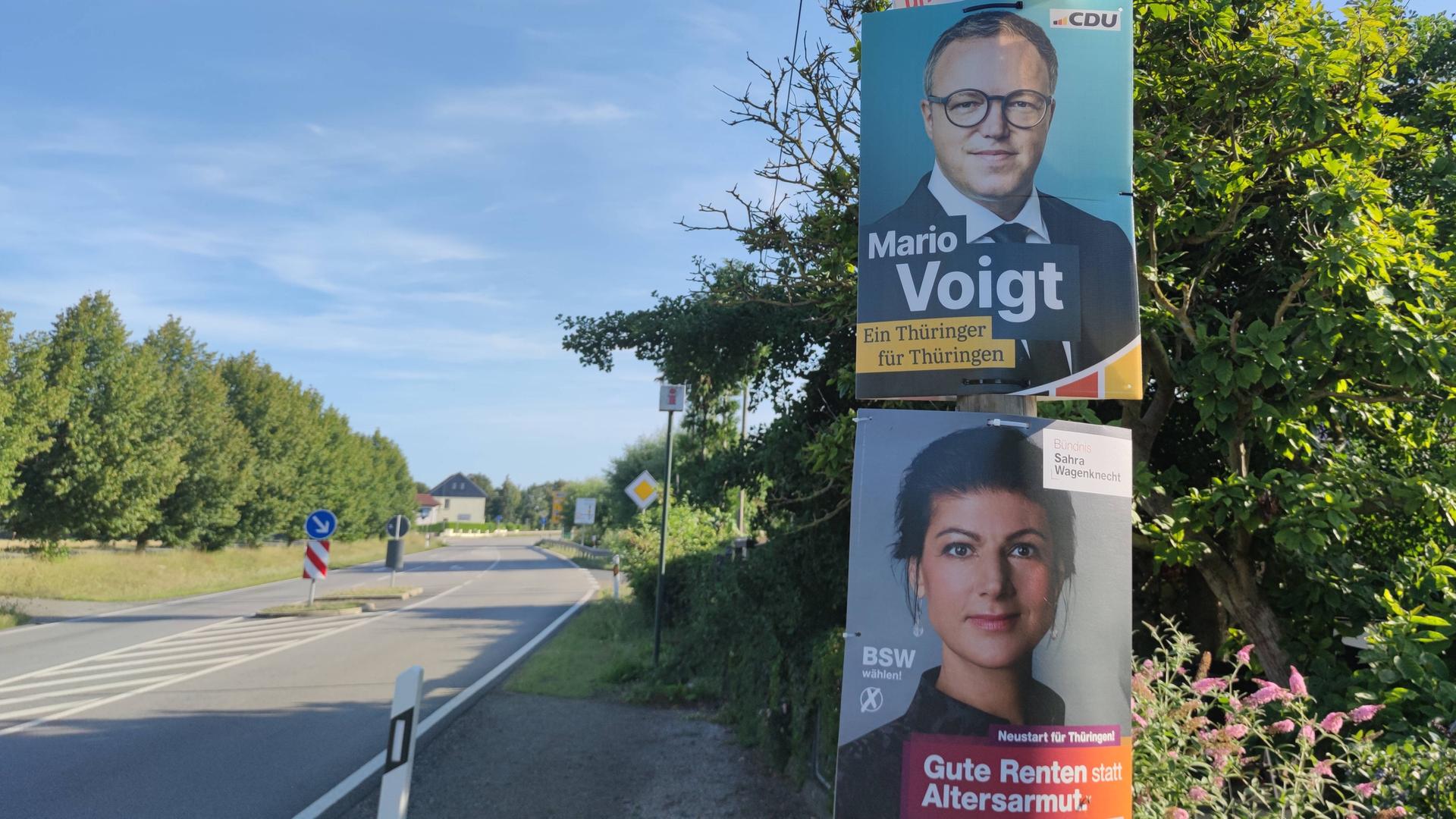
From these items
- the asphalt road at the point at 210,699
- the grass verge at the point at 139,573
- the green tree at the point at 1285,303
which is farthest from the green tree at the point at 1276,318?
the grass verge at the point at 139,573

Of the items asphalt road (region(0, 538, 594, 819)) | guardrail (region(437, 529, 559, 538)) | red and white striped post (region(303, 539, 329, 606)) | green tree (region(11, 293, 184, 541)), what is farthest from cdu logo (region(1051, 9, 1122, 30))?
guardrail (region(437, 529, 559, 538))

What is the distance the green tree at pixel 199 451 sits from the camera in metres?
39.2

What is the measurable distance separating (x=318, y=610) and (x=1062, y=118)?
2093 cm

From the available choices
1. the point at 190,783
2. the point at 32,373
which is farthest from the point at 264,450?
the point at 190,783

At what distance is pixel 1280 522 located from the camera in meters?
4.45

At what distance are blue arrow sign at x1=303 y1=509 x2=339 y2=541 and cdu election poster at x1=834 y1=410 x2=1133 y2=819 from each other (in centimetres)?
1839

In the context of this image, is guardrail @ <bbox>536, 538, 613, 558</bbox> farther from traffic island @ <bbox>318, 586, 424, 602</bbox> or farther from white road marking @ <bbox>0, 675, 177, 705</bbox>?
white road marking @ <bbox>0, 675, 177, 705</bbox>

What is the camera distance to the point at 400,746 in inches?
161

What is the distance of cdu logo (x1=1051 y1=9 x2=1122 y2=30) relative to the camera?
11.6 ft

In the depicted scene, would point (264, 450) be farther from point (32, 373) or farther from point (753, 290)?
point (753, 290)

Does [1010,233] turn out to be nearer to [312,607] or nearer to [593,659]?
[593,659]

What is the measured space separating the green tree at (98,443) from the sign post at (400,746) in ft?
91.3

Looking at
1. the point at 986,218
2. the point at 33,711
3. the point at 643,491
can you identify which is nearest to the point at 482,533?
the point at 643,491

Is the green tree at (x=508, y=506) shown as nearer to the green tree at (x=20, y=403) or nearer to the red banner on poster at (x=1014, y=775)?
the green tree at (x=20, y=403)
